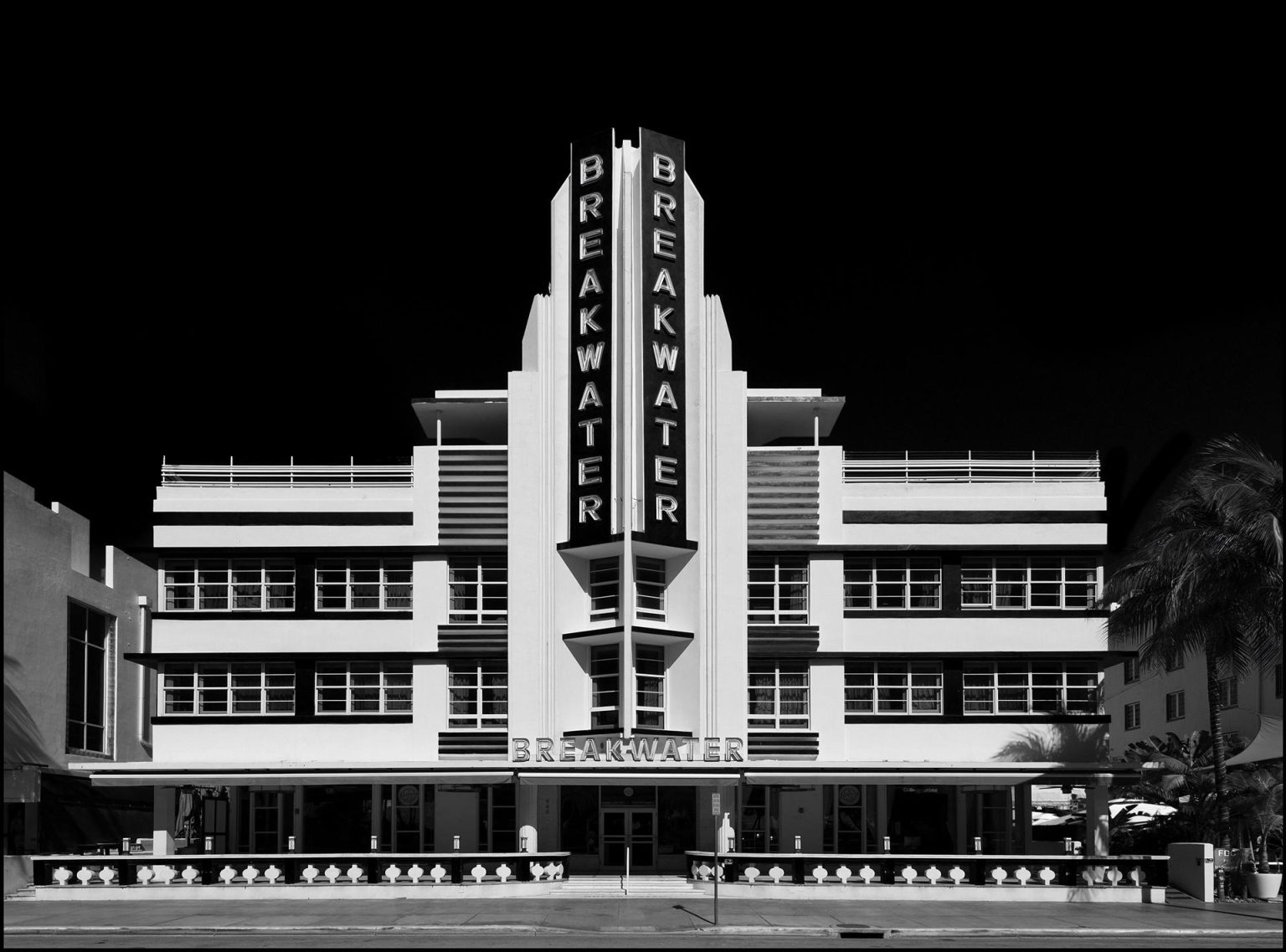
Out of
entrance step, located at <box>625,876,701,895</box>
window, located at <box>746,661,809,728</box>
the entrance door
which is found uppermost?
window, located at <box>746,661,809,728</box>

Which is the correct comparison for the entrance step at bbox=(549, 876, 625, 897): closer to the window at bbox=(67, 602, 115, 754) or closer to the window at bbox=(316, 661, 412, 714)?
the window at bbox=(316, 661, 412, 714)

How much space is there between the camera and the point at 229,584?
5372 cm

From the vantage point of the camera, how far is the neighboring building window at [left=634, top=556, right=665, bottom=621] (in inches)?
1998

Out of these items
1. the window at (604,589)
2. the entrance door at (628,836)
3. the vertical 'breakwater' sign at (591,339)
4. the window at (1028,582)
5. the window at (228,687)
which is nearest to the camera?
the vertical 'breakwater' sign at (591,339)

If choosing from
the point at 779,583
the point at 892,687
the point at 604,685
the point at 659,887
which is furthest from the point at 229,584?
the point at 892,687

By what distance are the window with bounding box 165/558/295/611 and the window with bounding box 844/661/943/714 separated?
792 inches

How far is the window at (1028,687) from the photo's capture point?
174 feet

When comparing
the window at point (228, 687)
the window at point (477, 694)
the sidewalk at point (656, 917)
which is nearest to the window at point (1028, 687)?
the sidewalk at point (656, 917)

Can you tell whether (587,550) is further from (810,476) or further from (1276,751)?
(1276,751)

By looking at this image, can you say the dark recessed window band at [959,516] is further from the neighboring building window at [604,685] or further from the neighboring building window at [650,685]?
the neighboring building window at [604,685]

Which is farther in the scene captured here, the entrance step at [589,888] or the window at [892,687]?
the window at [892,687]

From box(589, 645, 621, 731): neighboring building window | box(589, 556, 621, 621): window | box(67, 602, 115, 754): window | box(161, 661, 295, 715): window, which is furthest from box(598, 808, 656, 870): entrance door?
box(67, 602, 115, 754): window

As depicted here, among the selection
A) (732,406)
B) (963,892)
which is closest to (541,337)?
(732,406)

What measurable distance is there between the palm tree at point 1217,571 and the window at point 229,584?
2861cm
